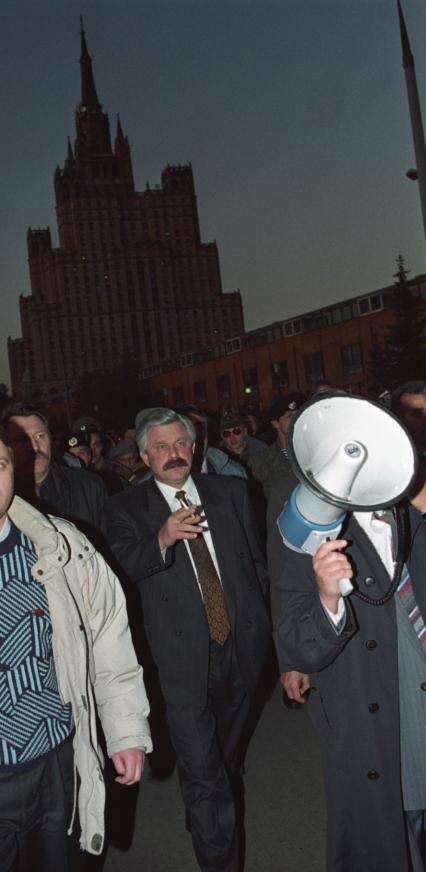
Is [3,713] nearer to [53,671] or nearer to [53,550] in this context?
[53,671]

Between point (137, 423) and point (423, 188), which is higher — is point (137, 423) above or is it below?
below

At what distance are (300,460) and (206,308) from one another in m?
165

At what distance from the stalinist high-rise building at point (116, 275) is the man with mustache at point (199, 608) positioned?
493 feet

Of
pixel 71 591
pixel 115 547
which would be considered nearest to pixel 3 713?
pixel 71 591

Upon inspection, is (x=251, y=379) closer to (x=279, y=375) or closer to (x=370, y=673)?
(x=279, y=375)

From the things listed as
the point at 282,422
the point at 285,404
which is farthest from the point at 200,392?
the point at 282,422

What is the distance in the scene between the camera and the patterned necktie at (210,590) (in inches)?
157

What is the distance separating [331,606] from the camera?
2326 millimetres

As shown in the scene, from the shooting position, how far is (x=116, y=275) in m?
161

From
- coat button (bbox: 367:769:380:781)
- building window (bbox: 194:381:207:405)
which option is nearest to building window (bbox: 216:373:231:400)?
building window (bbox: 194:381:207:405)

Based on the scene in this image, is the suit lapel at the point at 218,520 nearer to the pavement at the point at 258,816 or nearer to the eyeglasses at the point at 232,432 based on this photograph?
the pavement at the point at 258,816

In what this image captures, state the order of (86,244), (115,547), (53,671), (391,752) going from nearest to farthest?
1. (391,752)
2. (53,671)
3. (115,547)
4. (86,244)

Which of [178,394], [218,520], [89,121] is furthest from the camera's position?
[89,121]

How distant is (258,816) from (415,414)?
2.15 meters
